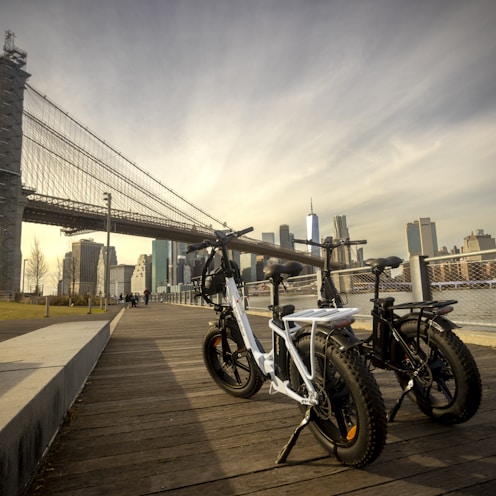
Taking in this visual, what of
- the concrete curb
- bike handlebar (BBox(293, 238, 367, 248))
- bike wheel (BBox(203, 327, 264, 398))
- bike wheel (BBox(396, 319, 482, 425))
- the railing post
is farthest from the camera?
the railing post

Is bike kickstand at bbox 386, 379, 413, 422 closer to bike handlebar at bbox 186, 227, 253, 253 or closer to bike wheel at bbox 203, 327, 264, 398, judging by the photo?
bike wheel at bbox 203, 327, 264, 398

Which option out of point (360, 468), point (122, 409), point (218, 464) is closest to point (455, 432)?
point (360, 468)

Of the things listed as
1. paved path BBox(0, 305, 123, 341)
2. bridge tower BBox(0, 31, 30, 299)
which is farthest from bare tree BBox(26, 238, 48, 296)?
paved path BBox(0, 305, 123, 341)

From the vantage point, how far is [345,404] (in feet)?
4.78

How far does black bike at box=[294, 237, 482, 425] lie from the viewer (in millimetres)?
1688

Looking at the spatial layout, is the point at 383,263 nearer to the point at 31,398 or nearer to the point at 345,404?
the point at 345,404

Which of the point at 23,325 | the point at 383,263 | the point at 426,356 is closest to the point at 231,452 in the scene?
the point at 426,356

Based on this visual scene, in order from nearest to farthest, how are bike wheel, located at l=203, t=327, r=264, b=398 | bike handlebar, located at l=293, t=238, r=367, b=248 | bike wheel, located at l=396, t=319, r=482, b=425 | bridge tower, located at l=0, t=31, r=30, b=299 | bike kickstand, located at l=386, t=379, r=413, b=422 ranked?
1. bike wheel, located at l=396, t=319, r=482, b=425
2. bike kickstand, located at l=386, t=379, r=413, b=422
3. bike wheel, located at l=203, t=327, r=264, b=398
4. bike handlebar, located at l=293, t=238, r=367, b=248
5. bridge tower, located at l=0, t=31, r=30, b=299

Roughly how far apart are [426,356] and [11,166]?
33032 millimetres

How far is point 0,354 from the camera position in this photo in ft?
7.38

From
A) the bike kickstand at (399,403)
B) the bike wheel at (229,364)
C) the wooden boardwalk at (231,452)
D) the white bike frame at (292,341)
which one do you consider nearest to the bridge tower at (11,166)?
the bike wheel at (229,364)

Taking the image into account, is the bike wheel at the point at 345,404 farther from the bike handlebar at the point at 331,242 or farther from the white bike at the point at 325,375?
the bike handlebar at the point at 331,242

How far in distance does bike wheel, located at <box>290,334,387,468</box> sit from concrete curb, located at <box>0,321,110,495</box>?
118 centimetres

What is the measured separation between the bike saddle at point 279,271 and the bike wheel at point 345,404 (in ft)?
1.39
